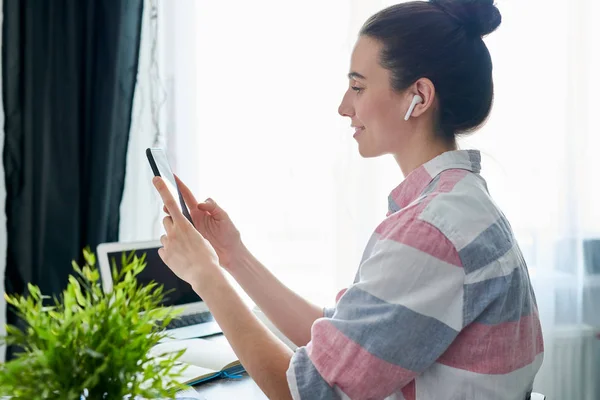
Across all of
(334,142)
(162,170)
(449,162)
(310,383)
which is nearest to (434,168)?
(449,162)

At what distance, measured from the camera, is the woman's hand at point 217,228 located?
1.28m

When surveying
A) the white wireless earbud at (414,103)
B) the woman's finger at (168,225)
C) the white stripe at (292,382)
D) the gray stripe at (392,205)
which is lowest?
the white stripe at (292,382)

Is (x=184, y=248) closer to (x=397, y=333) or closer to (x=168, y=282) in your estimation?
(x=397, y=333)

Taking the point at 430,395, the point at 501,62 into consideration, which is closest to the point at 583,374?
the point at 501,62

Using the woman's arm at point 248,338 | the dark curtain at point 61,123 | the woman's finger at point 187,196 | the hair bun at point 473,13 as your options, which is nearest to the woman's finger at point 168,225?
the woman's arm at point 248,338

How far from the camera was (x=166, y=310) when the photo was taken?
2.35ft

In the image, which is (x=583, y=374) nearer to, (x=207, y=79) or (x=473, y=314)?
(x=473, y=314)

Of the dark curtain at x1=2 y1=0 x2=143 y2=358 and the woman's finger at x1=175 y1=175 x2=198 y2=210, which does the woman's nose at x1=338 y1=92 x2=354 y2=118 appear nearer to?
the woman's finger at x1=175 y1=175 x2=198 y2=210

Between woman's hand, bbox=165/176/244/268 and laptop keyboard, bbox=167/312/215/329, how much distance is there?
42 centimetres

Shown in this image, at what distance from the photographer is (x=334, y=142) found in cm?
189

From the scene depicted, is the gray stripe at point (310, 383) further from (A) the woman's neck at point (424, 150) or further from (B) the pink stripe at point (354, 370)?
(A) the woman's neck at point (424, 150)

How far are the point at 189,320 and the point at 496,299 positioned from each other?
1012 mm

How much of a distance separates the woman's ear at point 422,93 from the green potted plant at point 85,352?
549mm

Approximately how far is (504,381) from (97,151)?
161 cm
